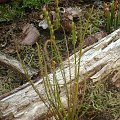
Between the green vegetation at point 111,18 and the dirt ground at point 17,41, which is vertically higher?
the green vegetation at point 111,18

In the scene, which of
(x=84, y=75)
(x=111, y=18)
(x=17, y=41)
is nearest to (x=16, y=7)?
(x=17, y=41)

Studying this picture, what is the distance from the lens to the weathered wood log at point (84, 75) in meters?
2.19

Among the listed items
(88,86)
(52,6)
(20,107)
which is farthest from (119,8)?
(20,107)

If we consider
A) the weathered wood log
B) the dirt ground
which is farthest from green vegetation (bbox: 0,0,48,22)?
the weathered wood log

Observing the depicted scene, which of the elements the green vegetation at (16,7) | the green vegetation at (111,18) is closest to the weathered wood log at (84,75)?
the green vegetation at (111,18)

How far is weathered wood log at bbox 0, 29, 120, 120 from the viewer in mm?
2188

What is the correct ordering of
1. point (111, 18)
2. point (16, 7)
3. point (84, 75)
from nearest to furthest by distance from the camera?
point (84, 75) < point (111, 18) < point (16, 7)

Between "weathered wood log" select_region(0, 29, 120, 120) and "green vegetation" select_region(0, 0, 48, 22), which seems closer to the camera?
"weathered wood log" select_region(0, 29, 120, 120)

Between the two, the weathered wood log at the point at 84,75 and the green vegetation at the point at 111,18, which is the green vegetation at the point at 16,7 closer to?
the green vegetation at the point at 111,18

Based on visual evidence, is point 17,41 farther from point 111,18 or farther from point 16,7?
point 111,18

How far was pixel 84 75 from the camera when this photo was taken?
7.97ft

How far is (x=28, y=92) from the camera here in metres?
2.30

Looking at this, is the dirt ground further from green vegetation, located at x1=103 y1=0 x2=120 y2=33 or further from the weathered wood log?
the weathered wood log

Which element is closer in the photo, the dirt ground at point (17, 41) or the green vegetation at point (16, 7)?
the dirt ground at point (17, 41)
